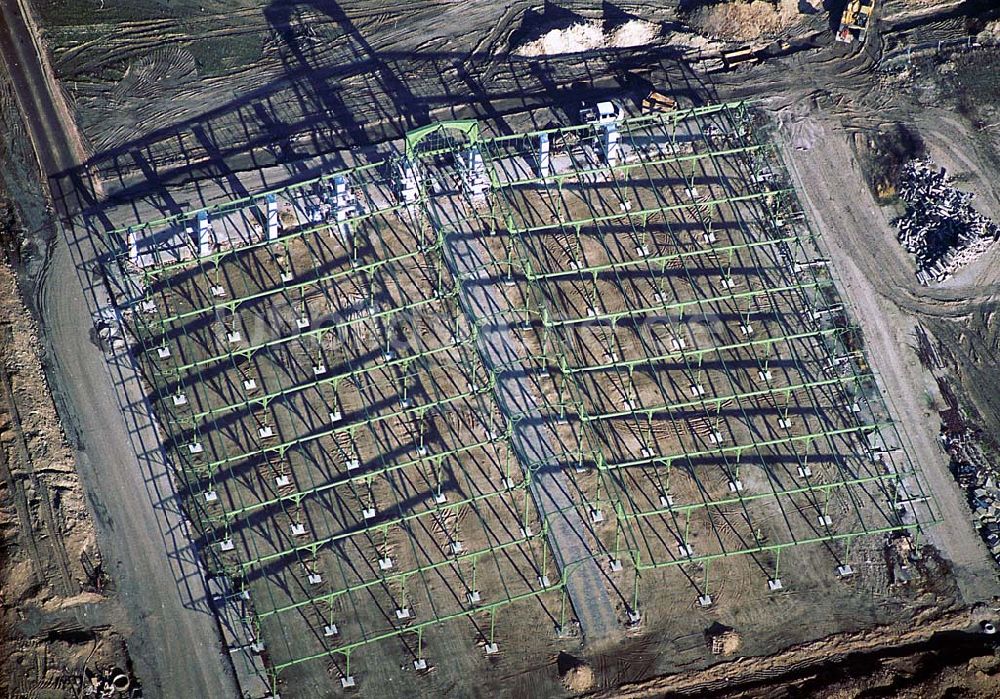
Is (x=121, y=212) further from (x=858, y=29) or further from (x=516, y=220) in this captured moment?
(x=858, y=29)

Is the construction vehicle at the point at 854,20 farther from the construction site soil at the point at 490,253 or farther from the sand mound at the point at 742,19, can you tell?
the sand mound at the point at 742,19

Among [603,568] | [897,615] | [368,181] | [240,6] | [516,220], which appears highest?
[240,6]

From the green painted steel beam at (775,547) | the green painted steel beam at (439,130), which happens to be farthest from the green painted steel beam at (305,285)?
the green painted steel beam at (775,547)

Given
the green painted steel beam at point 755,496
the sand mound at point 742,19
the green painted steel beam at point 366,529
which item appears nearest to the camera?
the green painted steel beam at point 366,529

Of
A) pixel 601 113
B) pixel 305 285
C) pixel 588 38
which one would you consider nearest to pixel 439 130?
pixel 601 113

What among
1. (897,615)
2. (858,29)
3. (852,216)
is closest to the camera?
(897,615)

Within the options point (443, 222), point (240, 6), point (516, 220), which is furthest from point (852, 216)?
point (240, 6)

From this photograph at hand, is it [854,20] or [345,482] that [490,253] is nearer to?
[345,482]
